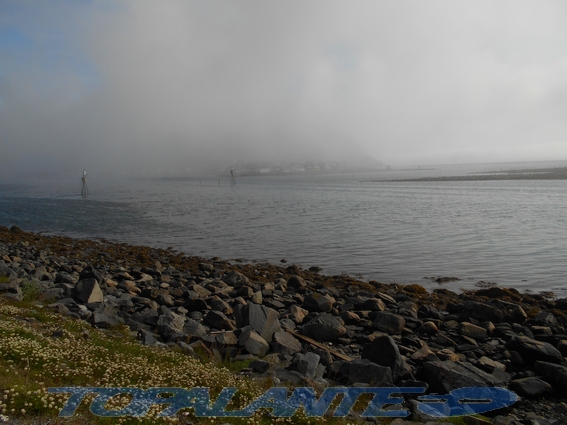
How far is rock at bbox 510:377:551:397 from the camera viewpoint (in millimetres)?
9430

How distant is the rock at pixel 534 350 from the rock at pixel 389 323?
10.2 feet

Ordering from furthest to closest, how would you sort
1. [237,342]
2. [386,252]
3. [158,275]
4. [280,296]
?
1. [386,252]
2. [158,275]
3. [280,296]
4. [237,342]

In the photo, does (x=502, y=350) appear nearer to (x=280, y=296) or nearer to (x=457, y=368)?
(x=457, y=368)

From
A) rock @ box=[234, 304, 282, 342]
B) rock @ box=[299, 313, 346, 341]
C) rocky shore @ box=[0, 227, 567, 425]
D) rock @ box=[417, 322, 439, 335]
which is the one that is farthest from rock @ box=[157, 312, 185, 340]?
rock @ box=[417, 322, 439, 335]

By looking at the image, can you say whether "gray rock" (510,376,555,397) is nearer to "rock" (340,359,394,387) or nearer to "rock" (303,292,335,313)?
"rock" (340,359,394,387)

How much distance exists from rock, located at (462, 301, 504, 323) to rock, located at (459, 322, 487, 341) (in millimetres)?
1423

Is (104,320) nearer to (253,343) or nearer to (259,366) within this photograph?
(253,343)

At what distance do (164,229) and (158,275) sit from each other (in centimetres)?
2301

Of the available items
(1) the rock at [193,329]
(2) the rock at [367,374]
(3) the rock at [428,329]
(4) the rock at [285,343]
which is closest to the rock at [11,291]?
(1) the rock at [193,329]

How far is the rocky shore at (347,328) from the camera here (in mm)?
9391

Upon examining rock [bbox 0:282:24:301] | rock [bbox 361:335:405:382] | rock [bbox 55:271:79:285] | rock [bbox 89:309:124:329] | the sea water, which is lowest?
the sea water

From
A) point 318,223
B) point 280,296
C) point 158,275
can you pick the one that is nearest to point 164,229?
point 318,223

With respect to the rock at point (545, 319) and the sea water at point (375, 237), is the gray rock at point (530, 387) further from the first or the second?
the sea water at point (375, 237)

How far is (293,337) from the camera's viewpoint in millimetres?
12047
